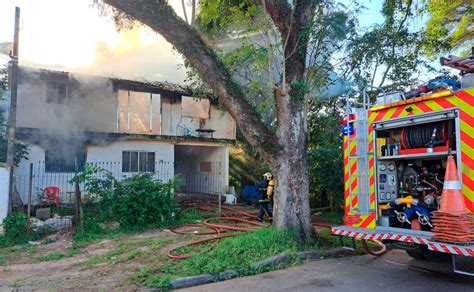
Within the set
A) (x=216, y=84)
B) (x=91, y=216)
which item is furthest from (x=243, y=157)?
(x=216, y=84)

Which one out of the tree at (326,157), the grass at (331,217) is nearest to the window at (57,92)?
the tree at (326,157)

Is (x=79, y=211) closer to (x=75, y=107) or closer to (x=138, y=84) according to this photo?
(x=75, y=107)

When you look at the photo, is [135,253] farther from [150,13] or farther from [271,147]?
[150,13]

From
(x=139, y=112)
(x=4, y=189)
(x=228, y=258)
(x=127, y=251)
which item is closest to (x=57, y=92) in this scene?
(x=139, y=112)

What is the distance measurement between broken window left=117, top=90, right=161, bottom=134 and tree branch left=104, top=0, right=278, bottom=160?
28.0 ft

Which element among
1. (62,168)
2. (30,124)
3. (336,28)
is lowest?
(62,168)

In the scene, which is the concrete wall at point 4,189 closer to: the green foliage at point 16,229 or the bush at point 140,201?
the green foliage at point 16,229

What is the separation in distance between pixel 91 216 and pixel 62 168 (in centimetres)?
523

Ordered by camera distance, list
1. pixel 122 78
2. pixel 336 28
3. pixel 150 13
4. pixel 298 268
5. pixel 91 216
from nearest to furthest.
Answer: pixel 298 268
pixel 150 13
pixel 336 28
pixel 91 216
pixel 122 78

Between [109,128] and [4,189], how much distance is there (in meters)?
6.76

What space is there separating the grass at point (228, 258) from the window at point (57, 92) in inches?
407

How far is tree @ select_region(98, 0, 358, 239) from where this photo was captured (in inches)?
308

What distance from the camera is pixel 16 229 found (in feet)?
28.8

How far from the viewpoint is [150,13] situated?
7.81 meters
